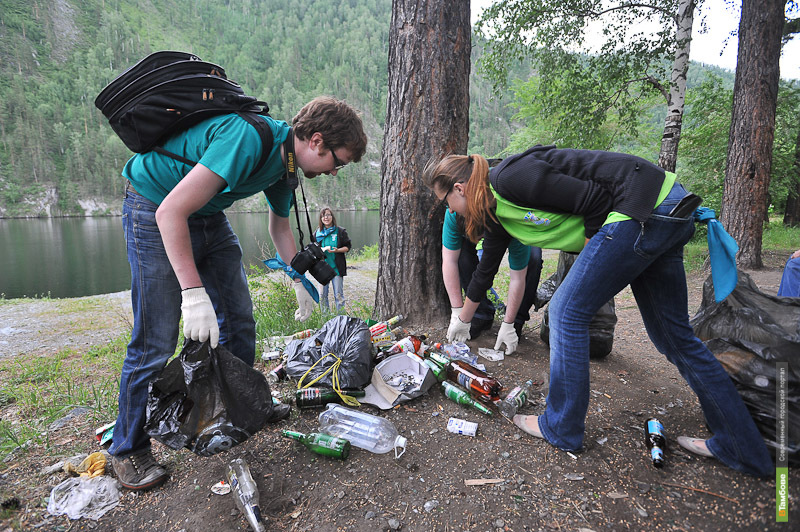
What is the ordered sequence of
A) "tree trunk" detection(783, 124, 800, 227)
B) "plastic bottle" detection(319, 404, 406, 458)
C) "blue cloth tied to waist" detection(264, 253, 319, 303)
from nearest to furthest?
"plastic bottle" detection(319, 404, 406, 458)
"blue cloth tied to waist" detection(264, 253, 319, 303)
"tree trunk" detection(783, 124, 800, 227)

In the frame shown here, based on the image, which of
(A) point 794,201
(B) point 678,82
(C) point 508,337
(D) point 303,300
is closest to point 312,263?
(D) point 303,300

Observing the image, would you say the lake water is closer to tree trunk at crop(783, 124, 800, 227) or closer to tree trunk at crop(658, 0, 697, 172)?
tree trunk at crop(658, 0, 697, 172)

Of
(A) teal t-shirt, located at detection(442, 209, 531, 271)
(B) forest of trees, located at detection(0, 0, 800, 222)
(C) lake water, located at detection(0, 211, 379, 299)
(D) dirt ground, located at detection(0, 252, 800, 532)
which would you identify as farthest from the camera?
(C) lake water, located at detection(0, 211, 379, 299)

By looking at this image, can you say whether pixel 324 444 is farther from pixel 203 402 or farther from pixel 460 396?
pixel 460 396

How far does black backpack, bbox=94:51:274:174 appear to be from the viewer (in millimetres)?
1537

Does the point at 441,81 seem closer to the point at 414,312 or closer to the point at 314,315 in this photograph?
the point at 414,312

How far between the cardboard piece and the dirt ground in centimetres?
9

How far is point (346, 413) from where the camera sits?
2004 mm

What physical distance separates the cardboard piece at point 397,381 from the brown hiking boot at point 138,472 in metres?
0.99

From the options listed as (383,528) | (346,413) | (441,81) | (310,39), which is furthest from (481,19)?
(310,39)

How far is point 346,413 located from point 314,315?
74.8 inches

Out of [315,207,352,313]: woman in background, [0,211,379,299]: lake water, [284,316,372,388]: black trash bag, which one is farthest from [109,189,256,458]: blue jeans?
[0,211,379,299]: lake water

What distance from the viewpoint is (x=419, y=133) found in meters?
3.03

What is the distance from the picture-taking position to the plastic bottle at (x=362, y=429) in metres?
1.85
